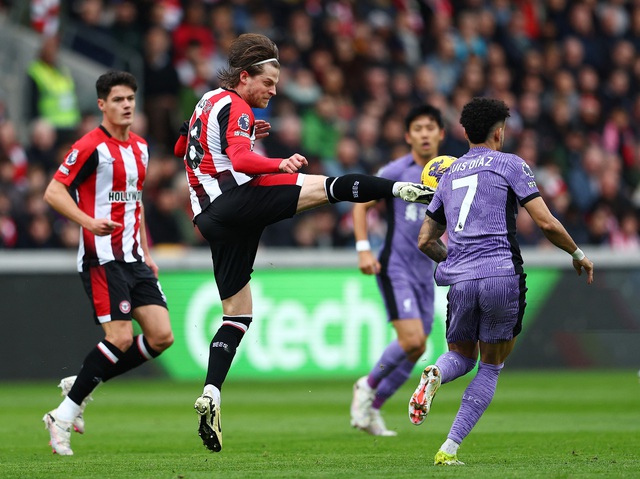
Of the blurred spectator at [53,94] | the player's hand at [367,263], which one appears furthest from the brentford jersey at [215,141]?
the blurred spectator at [53,94]

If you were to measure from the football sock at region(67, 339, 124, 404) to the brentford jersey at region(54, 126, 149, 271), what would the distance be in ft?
2.11

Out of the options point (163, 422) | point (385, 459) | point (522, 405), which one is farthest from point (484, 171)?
point (522, 405)

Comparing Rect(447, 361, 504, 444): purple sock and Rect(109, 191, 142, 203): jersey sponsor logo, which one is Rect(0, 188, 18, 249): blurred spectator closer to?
Rect(109, 191, 142, 203): jersey sponsor logo

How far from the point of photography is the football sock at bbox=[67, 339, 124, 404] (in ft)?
28.4

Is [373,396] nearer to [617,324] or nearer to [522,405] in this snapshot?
[522,405]

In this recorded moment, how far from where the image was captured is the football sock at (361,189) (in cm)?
739

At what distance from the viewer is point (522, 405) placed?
1270cm

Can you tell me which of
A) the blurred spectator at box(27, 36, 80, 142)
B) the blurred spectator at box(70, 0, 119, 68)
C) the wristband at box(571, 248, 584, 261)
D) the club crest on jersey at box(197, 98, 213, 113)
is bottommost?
the wristband at box(571, 248, 584, 261)

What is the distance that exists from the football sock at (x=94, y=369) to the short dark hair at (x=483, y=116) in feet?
10.2

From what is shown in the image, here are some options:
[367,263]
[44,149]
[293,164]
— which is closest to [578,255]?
[293,164]

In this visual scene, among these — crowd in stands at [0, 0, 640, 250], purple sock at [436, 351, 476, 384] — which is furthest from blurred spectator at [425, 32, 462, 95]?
purple sock at [436, 351, 476, 384]

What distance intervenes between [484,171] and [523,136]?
13.2m

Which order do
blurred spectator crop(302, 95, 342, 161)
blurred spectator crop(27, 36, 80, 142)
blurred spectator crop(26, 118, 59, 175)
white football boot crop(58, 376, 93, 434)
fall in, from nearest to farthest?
white football boot crop(58, 376, 93, 434)
blurred spectator crop(26, 118, 59, 175)
blurred spectator crop(27, 36, 80, 142)
blurred spectator crop(302, 95, 342, 161)

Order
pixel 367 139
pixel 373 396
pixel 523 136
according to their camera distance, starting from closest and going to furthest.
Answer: pixel 373 396
pixel 367 139
pixel 523 136
